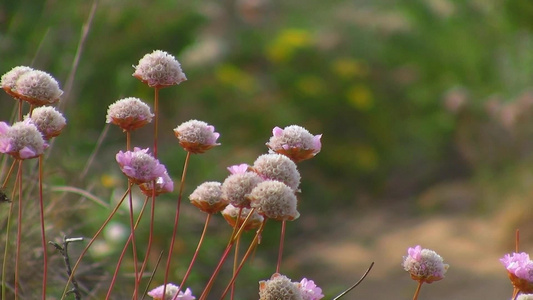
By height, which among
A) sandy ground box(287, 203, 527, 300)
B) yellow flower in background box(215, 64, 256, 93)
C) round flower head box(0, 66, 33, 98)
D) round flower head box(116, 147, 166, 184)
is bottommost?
round flower head box(116, 147, 166, 184)

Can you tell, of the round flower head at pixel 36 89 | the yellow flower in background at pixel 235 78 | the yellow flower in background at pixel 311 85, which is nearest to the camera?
the round flower head at pixel 36 89

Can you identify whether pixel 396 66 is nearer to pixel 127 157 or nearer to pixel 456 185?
pixel 456 185

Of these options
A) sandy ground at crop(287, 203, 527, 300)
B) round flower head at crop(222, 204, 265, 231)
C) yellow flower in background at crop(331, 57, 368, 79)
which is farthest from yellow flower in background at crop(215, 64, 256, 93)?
round flower head at crop(222, 204, 265, 231)

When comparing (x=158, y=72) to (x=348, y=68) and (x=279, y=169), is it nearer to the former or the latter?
(x=279, y=169)

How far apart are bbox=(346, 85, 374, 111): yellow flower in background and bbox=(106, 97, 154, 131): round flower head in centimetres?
415

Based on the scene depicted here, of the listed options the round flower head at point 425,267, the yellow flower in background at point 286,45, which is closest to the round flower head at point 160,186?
the round flower head at point 425,267

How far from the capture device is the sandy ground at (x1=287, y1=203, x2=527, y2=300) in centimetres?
349

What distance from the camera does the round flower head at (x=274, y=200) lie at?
0.82 m

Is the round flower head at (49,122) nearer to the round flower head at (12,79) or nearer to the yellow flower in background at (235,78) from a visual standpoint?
the round flower head at (12,79)

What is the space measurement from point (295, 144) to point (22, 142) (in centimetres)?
29

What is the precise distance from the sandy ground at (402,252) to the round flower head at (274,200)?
2476 mm

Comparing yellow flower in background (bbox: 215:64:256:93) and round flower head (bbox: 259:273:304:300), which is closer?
round flower head (bbox: 259:273:304:300)

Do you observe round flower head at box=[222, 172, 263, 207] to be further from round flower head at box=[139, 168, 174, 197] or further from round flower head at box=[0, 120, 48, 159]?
Result: round flower head at box=[0, 120, 48, 159]

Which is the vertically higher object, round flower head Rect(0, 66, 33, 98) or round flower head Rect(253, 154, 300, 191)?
round flower head Rect(0, 66, 33, 98)
